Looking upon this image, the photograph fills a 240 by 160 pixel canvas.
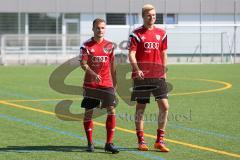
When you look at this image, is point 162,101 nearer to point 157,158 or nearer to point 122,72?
point 157,158

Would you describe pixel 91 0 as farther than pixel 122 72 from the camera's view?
Yes

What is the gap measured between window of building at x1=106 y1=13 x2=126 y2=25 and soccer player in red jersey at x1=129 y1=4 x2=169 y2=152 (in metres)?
33.7

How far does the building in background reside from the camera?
36.8 metres

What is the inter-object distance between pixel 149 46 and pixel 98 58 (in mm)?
709

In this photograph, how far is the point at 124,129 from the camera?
10.3 metres

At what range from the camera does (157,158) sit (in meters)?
7.78

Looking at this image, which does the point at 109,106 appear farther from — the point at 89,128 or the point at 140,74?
the point at 140,74

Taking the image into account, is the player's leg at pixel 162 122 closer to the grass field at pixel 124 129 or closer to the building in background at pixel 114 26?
the grass field at pixel 124 129

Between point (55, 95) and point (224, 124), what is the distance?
254 inches

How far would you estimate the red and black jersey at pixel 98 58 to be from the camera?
8.28 meters

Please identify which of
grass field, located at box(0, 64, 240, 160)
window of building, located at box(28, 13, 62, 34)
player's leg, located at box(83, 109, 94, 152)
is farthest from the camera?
window of building, located at box(28, 13, 62, 34)

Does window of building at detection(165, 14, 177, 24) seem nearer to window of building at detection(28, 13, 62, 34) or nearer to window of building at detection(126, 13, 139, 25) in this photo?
window of building at detection(126, 13, 139, 25)

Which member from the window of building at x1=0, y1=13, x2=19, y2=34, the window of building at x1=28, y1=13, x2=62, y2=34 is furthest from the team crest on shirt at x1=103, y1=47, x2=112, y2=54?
the window of building at x1=28, y1=13, x2=62, y2=34

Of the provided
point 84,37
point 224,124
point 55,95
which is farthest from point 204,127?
point 84,37
